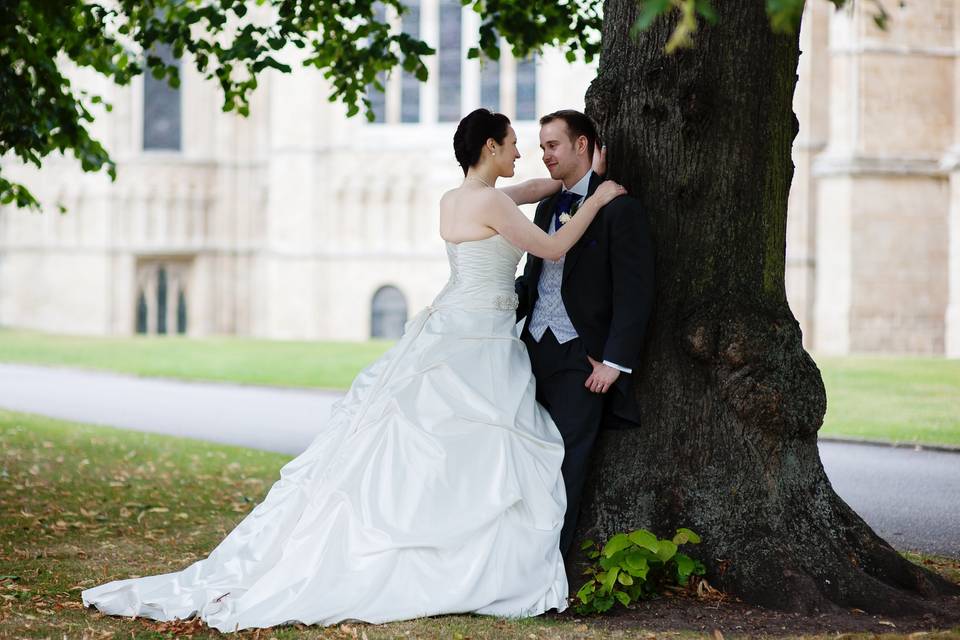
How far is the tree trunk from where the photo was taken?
4934mm

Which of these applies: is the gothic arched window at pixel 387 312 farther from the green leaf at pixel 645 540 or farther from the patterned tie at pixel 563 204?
the green leaf at pixel 645 540

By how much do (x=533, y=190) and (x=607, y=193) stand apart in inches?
23.0

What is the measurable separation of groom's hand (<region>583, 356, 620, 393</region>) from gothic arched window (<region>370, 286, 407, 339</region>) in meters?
30.1

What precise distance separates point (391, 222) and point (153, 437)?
76.6 ft

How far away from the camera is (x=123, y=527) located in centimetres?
723

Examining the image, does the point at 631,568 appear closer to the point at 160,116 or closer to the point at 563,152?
the point at 563,152

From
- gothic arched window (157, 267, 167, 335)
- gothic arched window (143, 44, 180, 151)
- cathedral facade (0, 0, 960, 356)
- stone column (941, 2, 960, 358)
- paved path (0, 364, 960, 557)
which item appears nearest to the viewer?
paved path (0, 364, 960, 557)

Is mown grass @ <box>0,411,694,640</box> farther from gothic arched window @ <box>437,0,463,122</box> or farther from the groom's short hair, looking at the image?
gothic arched window @ <box>437,0,463,122</box>

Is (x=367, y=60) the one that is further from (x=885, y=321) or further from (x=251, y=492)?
(x=885, y=321)

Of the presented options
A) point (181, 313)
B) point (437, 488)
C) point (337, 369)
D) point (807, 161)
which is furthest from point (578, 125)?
point (181, 313)

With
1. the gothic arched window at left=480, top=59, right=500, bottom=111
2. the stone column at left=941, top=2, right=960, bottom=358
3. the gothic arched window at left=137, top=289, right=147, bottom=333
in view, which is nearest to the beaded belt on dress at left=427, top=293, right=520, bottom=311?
the stone column at left=941, top=2, right=960, bottom=358

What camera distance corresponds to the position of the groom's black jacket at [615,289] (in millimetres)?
4855

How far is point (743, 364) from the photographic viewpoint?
495cm

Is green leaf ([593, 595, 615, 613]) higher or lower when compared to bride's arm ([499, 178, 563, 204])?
lower
